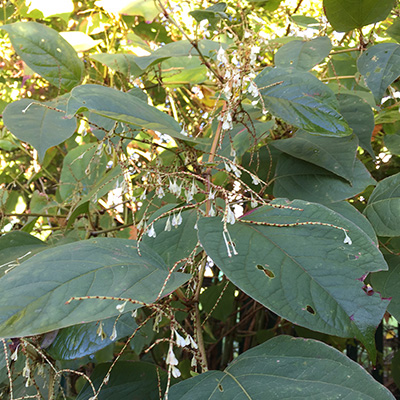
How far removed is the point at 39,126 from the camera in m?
0.58

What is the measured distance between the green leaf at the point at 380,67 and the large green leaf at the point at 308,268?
0.20m

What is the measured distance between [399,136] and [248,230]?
412 mm

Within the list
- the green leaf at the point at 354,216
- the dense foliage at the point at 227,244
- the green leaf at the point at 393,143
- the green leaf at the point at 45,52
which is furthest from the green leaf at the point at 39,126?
the green leaf at the point at 393,143

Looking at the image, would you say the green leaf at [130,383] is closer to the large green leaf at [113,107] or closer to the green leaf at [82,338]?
the green leaf at [82,338]

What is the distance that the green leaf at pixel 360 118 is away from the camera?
1.98 ft

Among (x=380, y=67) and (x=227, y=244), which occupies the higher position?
(x=380, y=67)

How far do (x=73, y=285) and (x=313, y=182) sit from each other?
1.18 feet

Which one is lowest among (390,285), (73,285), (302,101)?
(390,285)

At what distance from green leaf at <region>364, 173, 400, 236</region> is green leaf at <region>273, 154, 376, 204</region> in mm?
34

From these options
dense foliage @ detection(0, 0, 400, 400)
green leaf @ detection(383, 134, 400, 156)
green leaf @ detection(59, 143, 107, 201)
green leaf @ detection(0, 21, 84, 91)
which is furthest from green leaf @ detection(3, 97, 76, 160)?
green leaf @ detection(383, 134, 400, 156)

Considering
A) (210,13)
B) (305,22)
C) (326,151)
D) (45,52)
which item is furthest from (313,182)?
(45,52)

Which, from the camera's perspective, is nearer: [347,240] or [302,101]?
[347,240]

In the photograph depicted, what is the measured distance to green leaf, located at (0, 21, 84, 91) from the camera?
0.71 m

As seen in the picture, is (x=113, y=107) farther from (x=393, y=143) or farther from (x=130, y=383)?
(x=393, y=143)
